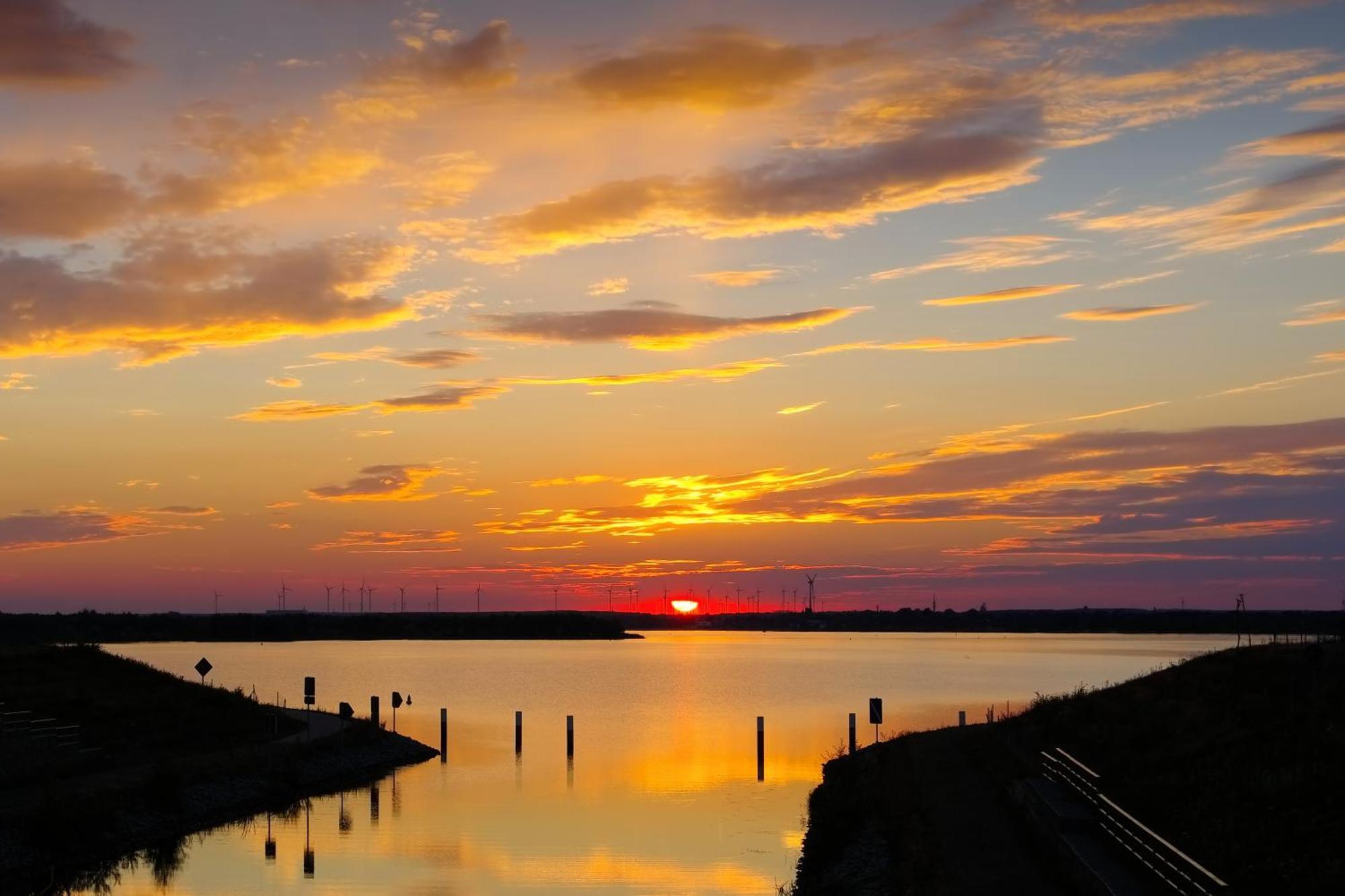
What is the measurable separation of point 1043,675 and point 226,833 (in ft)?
431

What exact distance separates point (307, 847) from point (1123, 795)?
928 inches

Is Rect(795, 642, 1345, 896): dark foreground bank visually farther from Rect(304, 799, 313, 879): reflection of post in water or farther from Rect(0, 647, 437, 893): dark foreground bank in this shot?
Rect(0, 647, 437, 893): dark foreground bank

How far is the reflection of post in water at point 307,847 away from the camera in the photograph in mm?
37000

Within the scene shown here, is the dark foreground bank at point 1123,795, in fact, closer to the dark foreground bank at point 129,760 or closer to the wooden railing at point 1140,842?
the wooden railing at point 1140,842

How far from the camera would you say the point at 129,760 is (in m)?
47.2

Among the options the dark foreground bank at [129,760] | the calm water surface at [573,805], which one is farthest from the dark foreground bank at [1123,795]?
the dark foreground bank at [129,760]

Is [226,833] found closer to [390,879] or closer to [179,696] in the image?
[390,879]

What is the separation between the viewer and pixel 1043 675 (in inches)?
6255

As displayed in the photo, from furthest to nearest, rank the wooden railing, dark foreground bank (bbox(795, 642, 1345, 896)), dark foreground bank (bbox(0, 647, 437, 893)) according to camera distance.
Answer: dark foreground bank (bbox(0, 647, 437, 893))
dark foreground bank (bbox(795, 642, 1345, 896))
the wooden railing

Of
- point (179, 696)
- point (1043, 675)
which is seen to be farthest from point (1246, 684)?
point (1043, 675)

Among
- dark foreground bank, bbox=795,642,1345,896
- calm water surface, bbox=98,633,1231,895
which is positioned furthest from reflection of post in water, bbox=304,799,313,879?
dark foreground bank, bbox=795,642,1345,896

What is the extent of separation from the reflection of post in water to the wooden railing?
2010 cm

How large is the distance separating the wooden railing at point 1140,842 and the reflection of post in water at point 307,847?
65.9 feet

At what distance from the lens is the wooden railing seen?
2037cm
